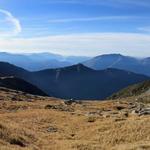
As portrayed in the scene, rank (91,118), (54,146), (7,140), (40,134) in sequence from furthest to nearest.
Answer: (91,118)
(40,134)
(54,146)
(7,140)

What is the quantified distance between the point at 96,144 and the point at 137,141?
→ 131 inches

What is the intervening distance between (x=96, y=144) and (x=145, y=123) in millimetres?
6213

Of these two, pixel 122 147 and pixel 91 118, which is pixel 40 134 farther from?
pixel 91 118

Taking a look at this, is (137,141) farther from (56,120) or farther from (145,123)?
(56,120)

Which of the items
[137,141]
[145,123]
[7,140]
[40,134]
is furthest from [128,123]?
[7,140]

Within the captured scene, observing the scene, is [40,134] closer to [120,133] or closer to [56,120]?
[120,133]

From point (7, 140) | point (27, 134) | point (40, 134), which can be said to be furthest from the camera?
point (40, 134)

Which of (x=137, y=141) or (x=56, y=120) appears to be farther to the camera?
(x=56, y=120)

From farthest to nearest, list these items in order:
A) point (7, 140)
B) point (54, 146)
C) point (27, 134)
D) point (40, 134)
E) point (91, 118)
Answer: point (91, 118)
point (40, 134)
point (27, 134)
point (54, 146)
point (7, 140)

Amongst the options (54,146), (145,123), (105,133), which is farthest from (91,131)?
(54,146)

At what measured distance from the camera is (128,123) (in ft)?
125

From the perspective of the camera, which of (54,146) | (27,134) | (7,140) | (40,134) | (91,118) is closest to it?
(7,140)

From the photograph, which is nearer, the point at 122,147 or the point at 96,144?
the point at 122,147

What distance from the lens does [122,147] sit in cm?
2975
